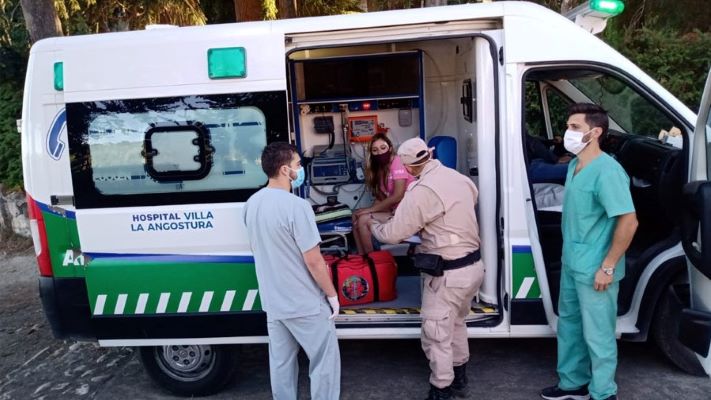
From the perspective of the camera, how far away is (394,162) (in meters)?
5.11

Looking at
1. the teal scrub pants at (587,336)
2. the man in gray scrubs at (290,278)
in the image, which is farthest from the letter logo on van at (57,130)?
the teal scrub pants at (587,336)

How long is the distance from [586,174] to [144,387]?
317 centimetres

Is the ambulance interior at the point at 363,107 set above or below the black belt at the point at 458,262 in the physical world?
above

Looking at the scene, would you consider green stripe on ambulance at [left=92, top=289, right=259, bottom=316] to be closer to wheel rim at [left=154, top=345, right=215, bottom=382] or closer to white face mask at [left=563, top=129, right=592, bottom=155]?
wheel rim at [left=154, top=345, right=215, bottom=382]

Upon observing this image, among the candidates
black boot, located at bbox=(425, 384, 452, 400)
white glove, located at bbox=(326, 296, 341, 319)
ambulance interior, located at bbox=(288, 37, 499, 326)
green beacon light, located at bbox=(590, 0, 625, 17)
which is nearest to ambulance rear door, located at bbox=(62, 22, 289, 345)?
white glove, located at bbox=(326, 296, 341, 319)

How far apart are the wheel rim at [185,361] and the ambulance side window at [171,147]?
999 millimetres

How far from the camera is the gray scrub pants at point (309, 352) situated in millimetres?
3213

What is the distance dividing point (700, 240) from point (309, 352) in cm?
192

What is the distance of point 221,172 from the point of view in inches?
144

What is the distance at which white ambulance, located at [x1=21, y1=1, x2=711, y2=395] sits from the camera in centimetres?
355

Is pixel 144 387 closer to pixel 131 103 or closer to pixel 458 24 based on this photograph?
pixel 131 103

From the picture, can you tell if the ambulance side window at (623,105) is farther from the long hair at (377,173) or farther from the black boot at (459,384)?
the black boot at (459,384)

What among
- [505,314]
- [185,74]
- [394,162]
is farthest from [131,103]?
[505,314]

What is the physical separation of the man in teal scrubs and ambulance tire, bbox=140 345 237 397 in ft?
7.06
